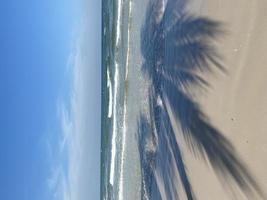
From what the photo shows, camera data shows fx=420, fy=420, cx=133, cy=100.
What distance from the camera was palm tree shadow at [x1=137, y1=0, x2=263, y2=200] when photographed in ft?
4.27

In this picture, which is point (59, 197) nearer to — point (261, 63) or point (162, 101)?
point (162, 101)

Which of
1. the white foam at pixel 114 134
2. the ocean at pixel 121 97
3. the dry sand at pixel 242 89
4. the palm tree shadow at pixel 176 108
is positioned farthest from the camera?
the white foam at pixel 114 134

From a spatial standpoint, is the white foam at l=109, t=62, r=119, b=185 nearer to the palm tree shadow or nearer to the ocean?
the ocean

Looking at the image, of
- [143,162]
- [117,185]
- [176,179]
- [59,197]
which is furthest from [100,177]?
[176,179]

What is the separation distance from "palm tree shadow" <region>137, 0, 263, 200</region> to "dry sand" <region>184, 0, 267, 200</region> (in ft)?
0.12

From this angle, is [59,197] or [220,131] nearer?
[220,131]

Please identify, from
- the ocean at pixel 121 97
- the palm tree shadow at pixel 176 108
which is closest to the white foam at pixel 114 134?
the ocean at pixel 121 97

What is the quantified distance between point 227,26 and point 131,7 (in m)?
1.87

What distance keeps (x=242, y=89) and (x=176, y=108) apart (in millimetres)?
641

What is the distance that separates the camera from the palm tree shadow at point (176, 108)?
1301 mm

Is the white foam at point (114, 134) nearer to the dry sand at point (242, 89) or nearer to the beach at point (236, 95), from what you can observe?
the beach at point (236, 95)

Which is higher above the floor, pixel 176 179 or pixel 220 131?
pixel 176 179

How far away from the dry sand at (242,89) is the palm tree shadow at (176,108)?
37 millimetres

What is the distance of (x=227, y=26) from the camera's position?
1269mm
